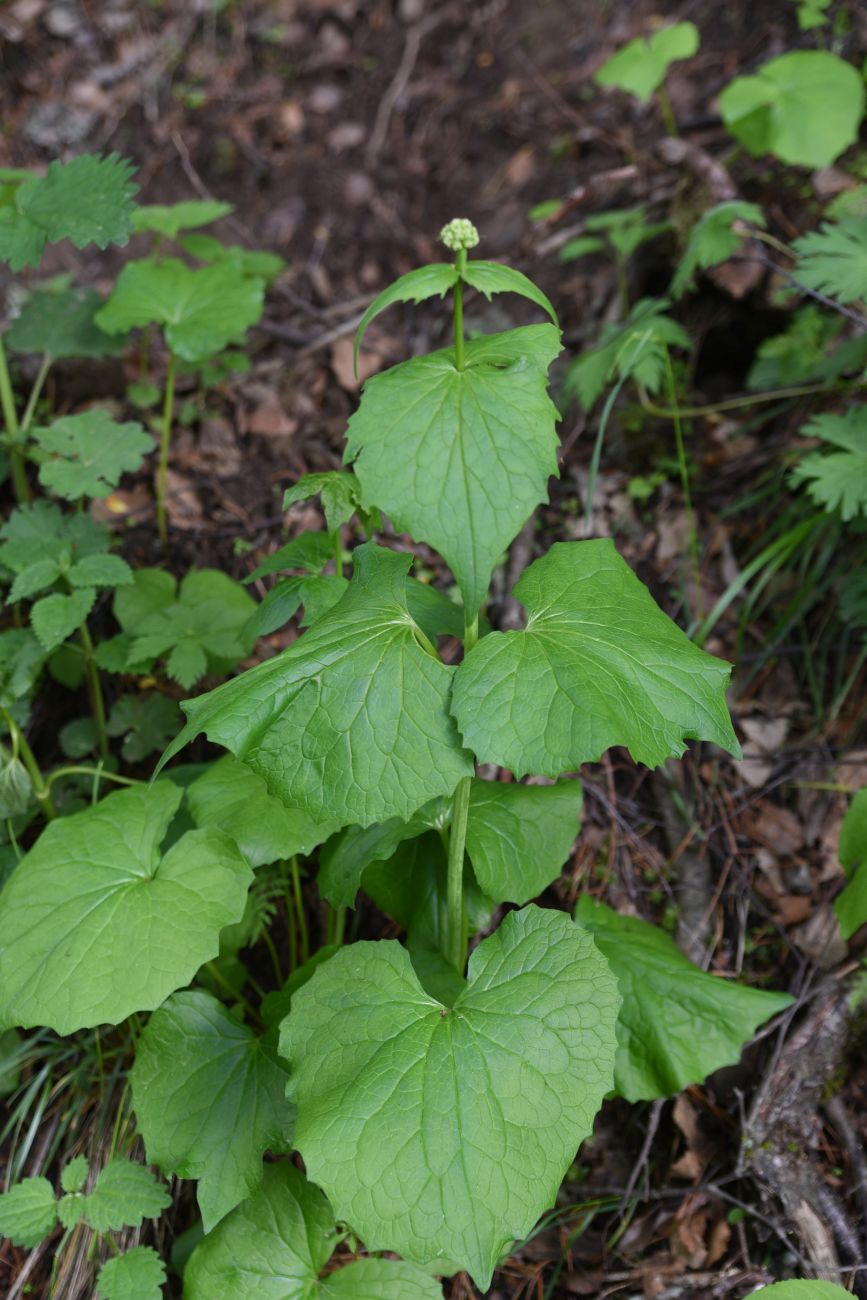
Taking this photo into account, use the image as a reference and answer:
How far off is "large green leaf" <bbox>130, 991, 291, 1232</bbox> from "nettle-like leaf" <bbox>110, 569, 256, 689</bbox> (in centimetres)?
92

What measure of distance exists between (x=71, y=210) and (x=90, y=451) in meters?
0.67

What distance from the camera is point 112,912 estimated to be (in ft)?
6.46

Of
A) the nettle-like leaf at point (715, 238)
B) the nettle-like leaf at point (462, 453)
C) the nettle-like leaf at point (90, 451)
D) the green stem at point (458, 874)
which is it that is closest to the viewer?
the nettle-like leaf at point (462, 453)

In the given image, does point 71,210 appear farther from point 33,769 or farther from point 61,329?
point 33,769

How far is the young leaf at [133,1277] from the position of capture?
6.42 ft

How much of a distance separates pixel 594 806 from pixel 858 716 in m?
0.84

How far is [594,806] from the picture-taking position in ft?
9.66

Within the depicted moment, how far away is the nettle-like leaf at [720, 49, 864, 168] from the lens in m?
3.39

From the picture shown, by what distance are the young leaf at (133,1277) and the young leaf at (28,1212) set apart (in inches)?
6.4

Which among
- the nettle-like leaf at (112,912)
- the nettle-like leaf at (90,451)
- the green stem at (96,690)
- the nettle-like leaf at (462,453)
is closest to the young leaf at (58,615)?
the green stem at (96,690)

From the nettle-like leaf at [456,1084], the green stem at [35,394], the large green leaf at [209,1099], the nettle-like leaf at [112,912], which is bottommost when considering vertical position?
the large green leaf at [209,1099]

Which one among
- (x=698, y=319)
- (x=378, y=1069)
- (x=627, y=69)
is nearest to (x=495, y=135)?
(x=627, y=69)

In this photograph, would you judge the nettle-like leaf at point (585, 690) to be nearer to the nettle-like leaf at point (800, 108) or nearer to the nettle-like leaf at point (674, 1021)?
the nettle-like leaf at point (674, 1021)

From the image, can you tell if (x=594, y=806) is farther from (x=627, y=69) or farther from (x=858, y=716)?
(x=627, y=69)
